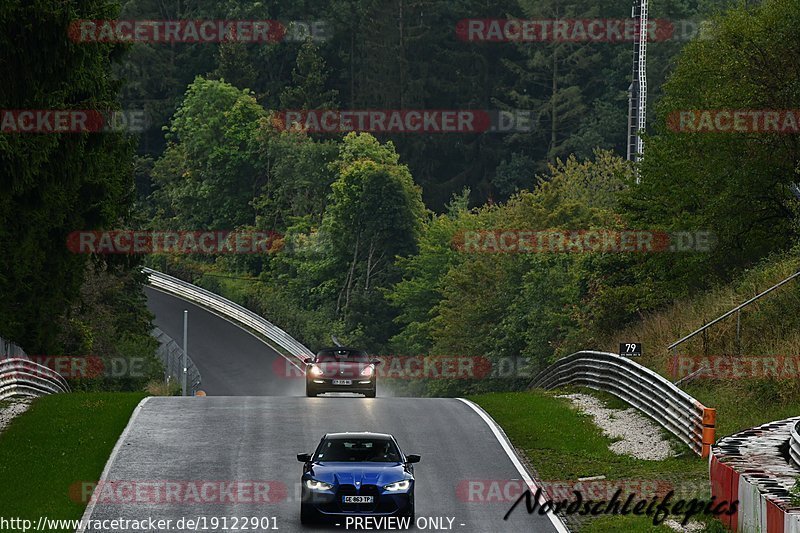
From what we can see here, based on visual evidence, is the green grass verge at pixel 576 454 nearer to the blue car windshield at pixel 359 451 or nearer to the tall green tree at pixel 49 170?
the blue car windshield at pixel 359 451

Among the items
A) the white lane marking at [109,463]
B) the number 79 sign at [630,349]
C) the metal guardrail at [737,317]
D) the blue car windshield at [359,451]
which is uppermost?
the metal guardrail at [737,317]

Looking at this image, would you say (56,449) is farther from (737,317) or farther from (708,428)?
(737,317)

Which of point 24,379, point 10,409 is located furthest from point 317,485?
point 24,379

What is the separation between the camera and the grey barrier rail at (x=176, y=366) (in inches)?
2621

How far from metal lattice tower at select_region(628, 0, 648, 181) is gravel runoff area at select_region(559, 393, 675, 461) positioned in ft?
73.5

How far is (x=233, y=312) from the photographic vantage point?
278 ft

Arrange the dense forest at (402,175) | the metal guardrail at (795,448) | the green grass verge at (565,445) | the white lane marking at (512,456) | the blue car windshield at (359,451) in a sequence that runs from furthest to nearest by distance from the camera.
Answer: the dense forest at (402,175) < the green grass verge at (565,445) < the white lane marking at (512,456) < the blue car windshield at (359,451) < the metal guardrail at (795,448)

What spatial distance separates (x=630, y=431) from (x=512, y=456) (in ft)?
12.3

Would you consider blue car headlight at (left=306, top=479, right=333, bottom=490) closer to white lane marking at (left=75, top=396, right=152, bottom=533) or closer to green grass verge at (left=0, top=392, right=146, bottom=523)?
white lane marking at (left=75, top=396, right=152, bottom=533)

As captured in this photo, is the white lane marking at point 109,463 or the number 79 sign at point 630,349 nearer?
the white lane marking at point 109,463

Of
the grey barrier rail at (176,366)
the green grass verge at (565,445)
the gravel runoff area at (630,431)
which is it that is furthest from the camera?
the grey barrier rail at (176,366)

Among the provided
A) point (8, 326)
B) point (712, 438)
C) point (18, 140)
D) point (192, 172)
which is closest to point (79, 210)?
point (8, 326)

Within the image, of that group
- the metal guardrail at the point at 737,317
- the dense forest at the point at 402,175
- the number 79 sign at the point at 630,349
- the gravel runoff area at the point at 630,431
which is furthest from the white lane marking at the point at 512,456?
the dense forest at the point at 402,175

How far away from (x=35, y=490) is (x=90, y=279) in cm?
4124
